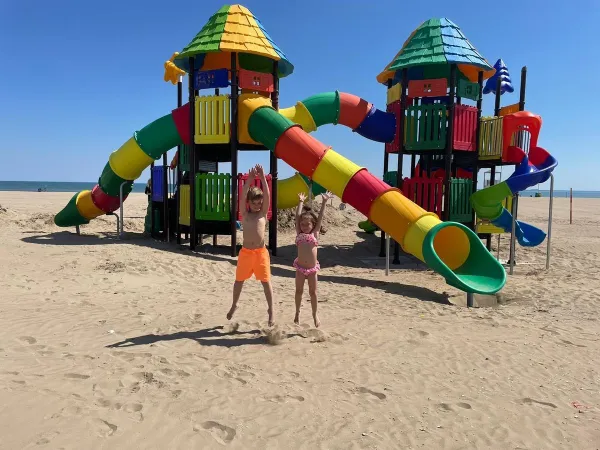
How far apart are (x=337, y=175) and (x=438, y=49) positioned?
13.5 ft

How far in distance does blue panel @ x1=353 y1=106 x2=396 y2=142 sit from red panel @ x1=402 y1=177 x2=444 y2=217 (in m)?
1.42

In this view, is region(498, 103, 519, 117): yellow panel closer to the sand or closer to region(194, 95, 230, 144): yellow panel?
the sand

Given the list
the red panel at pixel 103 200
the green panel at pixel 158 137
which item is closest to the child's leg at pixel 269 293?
the green panel at pixel 158 137

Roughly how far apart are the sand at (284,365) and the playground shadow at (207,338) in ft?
0.07

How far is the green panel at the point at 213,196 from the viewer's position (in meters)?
10.3

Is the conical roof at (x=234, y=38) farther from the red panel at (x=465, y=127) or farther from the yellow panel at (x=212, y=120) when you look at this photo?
the red panel at (x=465, y=127)

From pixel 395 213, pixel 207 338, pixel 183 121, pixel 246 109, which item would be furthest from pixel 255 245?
pixel 183 121

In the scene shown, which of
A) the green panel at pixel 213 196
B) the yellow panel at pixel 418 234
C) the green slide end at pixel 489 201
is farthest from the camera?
the green panel at pixel 213 196

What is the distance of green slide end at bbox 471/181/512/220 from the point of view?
9.68 metres

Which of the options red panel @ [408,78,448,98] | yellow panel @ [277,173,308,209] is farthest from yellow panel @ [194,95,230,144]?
red panel @ [408,78,448,98]

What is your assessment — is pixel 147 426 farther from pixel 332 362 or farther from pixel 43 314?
pixel 43 314

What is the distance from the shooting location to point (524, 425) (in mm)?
3184

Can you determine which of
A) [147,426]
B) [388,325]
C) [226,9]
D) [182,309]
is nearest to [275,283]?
[182,309]

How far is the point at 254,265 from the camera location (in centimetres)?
493
